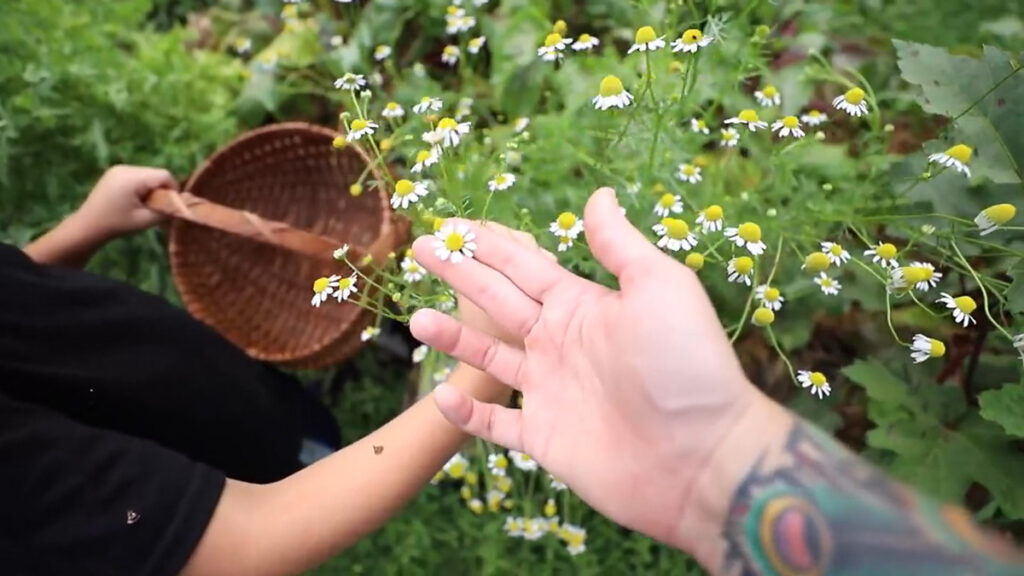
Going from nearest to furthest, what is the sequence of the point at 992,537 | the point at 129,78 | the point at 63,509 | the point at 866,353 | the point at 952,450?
the point at 992,537
the point at 63,509
the point at 952,450
the point at 866,353
the point at 129,78

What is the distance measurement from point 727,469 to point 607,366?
0.10 meters

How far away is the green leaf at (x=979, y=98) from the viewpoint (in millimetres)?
766

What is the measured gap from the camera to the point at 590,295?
0.56m

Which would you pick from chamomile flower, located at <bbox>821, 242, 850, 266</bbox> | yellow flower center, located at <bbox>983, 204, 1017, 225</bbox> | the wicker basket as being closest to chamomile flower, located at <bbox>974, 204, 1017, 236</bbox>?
yellow flower center, located at <bbox>983, 204, 1017, 225</bbox>

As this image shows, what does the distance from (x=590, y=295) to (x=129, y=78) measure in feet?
2.99

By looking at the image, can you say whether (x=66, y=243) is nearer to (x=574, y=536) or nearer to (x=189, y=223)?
A: (x=189, y=223)

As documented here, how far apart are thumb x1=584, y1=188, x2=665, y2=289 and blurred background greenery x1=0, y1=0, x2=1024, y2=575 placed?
52 centimetres

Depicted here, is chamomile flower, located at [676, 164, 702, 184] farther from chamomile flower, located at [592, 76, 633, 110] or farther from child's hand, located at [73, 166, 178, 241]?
child's hand, located at [73, 166, 178, 241]

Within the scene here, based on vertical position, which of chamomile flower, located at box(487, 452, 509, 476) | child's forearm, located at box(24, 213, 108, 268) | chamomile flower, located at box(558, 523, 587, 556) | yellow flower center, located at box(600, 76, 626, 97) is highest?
yellow flower center, located at box(600, 76, 626, 97)

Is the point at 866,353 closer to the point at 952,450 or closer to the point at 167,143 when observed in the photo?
the point at 952,450

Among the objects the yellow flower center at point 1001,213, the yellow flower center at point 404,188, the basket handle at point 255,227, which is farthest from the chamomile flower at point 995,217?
the basket handle at point 255,227

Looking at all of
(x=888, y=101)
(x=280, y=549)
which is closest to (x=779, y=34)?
(x=888, y=101)

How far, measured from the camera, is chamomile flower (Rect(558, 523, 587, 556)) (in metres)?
0.95

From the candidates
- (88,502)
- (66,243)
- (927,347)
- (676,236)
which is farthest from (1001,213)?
(66,243)
